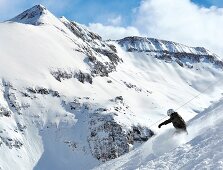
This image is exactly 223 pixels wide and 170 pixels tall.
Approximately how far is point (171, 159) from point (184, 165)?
1.65 metres

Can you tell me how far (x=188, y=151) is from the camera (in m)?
19.5

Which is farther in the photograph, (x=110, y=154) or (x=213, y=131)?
(x=110, y=154)

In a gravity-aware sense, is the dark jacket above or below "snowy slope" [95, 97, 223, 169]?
above

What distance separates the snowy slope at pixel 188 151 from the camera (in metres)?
17.2

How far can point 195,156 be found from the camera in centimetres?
1820

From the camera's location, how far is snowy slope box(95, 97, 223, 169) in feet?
56.5

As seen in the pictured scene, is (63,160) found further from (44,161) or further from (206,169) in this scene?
(206,169)

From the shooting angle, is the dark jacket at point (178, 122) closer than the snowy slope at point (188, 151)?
No

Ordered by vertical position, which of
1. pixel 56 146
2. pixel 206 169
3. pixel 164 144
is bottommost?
pixel 206 169

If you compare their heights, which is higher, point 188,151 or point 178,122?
point 178,122

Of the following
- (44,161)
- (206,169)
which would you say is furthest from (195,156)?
(44,161)

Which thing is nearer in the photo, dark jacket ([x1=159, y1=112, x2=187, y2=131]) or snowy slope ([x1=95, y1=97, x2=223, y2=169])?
snowy slope ([x1=95, y1=97, x2=223, y2=169])

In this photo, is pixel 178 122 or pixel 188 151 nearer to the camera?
pixel 188 151

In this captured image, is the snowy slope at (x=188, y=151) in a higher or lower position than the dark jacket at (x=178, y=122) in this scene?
lower
